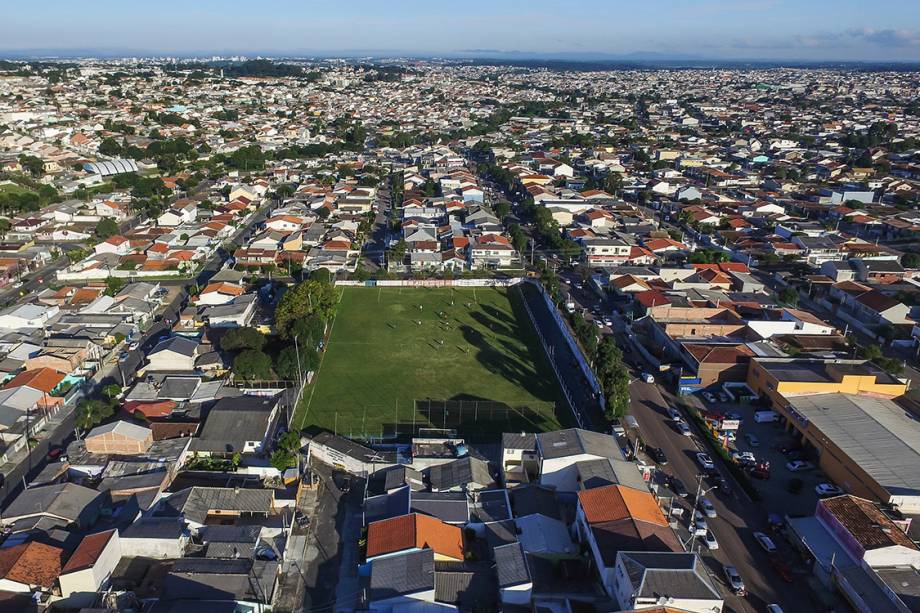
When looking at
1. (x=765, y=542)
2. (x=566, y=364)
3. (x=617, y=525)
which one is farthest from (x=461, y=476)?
(x=566, y=364)

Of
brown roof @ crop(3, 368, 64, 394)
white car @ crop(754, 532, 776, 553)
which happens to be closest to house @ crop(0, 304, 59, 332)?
brown roof @ crop(3, 368, 64, 394)

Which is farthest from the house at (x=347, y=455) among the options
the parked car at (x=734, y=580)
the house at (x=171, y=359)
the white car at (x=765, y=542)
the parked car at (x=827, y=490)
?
the parked car at (x=827, y=490)

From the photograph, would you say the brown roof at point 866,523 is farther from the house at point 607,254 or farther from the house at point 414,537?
the house at point 607,254

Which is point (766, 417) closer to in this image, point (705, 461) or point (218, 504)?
point (705, 461)

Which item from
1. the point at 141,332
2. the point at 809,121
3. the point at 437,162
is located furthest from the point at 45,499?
the point at 809,121

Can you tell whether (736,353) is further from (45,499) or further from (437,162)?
(437,162)

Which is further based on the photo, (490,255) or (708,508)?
(490,255)

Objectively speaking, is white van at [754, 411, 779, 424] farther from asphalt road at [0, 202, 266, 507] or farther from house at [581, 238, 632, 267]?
asphalt road at [0, 202, 266, 507]
